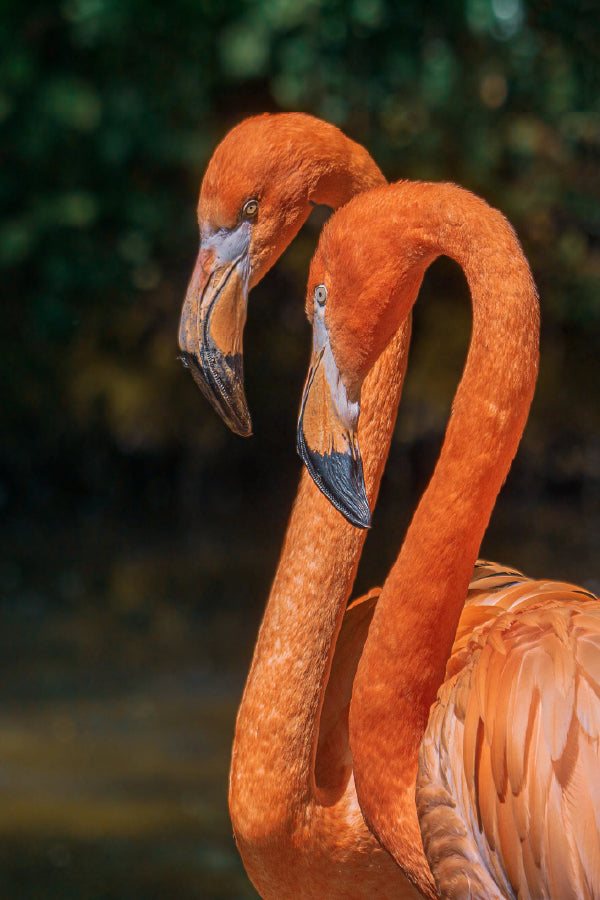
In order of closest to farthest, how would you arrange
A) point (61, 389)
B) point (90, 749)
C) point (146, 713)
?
point (90, 749) → point (146, 713) → point (61, 389)

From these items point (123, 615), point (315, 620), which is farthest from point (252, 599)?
point (315, 620)

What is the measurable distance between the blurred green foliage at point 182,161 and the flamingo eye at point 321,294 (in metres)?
3.85

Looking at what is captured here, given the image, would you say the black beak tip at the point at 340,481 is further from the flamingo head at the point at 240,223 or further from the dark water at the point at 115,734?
the dark water at the point at 115,734

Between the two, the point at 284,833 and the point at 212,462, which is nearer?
the point at 284,833

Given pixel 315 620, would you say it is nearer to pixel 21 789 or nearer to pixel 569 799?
pixel 569 799

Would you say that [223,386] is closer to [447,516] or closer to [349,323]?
[349,323]

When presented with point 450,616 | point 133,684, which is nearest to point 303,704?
point 450,616

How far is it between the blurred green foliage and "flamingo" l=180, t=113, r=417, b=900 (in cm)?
359

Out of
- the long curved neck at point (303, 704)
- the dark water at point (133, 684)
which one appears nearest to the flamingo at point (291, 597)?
the long curved neck at point (303, 704)

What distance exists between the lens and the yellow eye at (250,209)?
182cm

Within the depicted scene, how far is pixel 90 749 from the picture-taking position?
11.6 feet

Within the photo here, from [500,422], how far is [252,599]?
11.3 feet

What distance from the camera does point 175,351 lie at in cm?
687

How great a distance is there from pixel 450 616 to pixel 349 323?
41cm
